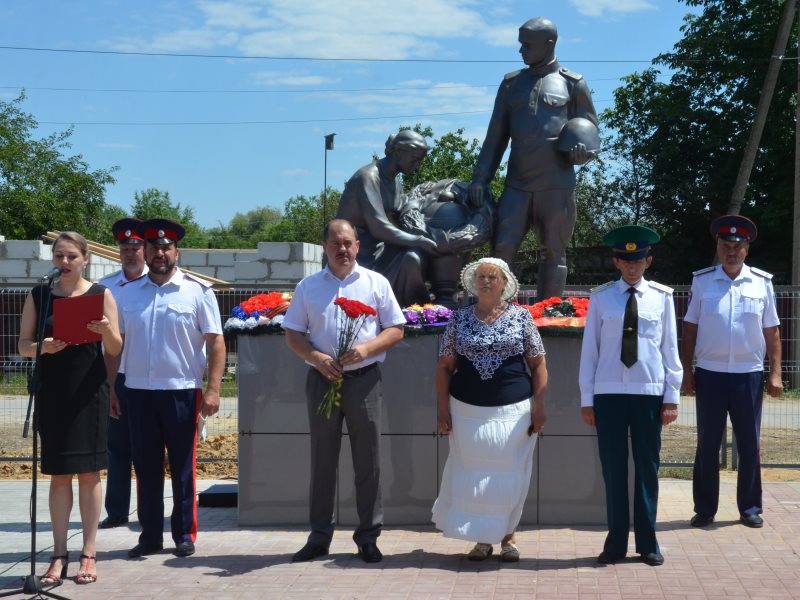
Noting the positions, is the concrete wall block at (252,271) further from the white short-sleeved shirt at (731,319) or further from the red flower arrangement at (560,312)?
the white short-sleeved shirt at (731,319)

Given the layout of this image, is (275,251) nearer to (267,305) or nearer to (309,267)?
(309,267)

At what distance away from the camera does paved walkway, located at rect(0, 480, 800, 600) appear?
5.36 metres

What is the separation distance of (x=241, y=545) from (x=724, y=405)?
3171 mm

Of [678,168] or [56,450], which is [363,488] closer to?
[56,450]

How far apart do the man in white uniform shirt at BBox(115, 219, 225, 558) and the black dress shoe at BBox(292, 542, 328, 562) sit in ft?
2.06

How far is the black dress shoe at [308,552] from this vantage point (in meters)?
6.04

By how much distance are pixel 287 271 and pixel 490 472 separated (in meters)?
14.4

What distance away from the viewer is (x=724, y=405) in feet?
22.9

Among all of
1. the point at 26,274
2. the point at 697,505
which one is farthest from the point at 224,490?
the point at 26,274

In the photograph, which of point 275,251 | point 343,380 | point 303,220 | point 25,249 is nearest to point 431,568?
point 343,380

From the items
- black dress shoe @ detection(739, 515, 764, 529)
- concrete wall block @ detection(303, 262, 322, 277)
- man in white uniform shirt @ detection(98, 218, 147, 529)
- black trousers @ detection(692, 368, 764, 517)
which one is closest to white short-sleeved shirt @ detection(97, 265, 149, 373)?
man in white uniform shirt @ detection(98, 218, 147, 529)

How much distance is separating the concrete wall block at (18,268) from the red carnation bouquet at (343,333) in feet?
49.6

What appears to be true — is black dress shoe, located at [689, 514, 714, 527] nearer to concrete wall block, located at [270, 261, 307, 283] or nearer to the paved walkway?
the paved walkway

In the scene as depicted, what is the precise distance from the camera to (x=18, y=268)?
1986cm
